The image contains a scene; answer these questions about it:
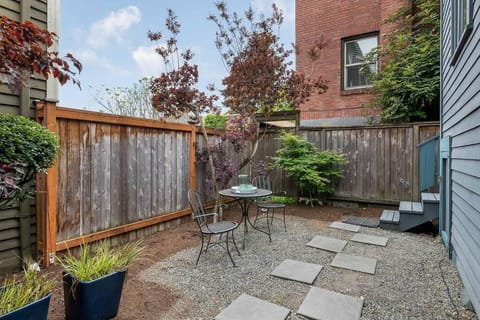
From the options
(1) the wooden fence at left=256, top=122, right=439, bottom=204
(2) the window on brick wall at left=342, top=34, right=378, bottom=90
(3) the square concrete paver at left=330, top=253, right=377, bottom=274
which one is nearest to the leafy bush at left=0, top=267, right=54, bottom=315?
(3) the square concrete paver at left=330, top=253, right=377, bottom=274

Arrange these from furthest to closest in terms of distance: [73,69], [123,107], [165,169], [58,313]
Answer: [123,107] < [165,169] < [58,313] < [73,69]

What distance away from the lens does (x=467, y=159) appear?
2.41m

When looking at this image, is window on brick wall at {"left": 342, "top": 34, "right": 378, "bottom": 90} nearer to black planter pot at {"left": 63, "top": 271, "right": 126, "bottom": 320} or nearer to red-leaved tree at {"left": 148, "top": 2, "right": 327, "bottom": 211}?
red-leaved tree at {"left": 148, "top": 2, "right": 327, "bottom": 211}

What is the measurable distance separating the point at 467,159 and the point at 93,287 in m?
3.26

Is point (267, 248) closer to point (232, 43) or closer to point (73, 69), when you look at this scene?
point (73, 69)

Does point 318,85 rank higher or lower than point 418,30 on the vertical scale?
lower

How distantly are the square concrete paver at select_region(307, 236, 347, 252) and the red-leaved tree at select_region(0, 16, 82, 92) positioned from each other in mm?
3386

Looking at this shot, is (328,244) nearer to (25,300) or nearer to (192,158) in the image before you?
(192,158)

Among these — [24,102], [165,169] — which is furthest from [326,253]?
[24,102]

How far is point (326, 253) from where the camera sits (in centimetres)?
346

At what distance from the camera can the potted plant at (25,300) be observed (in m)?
1.57

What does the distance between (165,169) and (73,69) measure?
2.62m

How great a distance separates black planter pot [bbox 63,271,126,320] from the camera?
6.29 feet

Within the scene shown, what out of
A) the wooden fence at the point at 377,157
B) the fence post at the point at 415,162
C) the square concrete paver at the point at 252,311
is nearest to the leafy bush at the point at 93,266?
the square concrete paver at the point at 252,311
